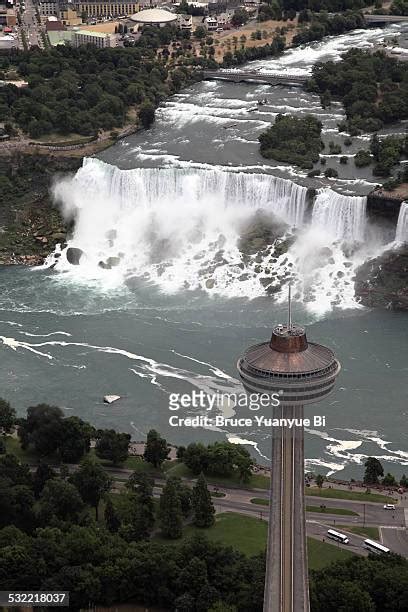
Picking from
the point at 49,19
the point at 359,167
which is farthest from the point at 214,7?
the point at 359,167

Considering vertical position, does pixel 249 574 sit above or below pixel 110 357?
below

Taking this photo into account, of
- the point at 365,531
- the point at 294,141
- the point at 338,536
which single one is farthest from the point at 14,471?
the point at 294,141

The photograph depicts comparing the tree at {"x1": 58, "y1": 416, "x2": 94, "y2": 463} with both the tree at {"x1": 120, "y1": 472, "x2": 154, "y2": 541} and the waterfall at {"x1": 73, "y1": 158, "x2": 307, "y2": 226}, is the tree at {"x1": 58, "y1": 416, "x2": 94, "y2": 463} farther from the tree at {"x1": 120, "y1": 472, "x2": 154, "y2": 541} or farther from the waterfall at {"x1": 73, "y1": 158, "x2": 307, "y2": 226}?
the waterfall at {"x1": 73, "y1": 158, "x2": 307, "y2": 226}

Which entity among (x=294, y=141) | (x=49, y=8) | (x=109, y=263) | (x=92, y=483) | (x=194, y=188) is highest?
(x=49, y=8)

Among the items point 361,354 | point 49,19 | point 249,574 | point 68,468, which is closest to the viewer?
point 249,574

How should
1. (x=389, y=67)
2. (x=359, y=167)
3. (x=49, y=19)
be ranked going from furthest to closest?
(x=49, y=19) < (x=389, y=67) < (x=359, y=167)

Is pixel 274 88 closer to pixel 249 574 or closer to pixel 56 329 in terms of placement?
pixel 56 329

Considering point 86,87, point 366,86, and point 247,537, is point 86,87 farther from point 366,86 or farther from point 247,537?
point 247,537
